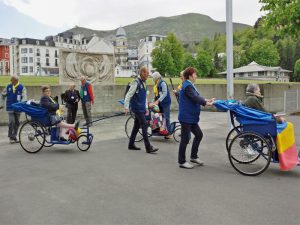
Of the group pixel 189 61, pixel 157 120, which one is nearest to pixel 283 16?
pixel 157 120

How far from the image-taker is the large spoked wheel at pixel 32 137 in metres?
8.16

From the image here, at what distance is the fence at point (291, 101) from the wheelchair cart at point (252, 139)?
1274 centimetres

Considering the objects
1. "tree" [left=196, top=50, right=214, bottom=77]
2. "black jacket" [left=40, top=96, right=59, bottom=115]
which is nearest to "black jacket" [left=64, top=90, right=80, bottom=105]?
"black jacket" [left=40, top=96, right=59, bottom=115]

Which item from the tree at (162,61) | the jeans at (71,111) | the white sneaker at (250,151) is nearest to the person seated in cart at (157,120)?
the white sneaker at (250,151)

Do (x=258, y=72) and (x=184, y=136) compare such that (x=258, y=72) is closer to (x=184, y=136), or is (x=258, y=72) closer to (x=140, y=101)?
(x=140, y=101)

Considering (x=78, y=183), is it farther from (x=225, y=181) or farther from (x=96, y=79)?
(x=96, y=79)

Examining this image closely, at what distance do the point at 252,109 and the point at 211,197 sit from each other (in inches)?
79.8

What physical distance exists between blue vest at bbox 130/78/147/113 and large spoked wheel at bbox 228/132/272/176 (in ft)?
8.21

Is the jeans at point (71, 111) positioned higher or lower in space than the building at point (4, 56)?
A: lower

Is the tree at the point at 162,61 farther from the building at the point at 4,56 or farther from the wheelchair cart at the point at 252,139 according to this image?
the wheelchair cart at the point at 252,139

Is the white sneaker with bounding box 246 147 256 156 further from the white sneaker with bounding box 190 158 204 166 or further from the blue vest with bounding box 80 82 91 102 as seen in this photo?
the blue vest with bounding box 80 82 91 102

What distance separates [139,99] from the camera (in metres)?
8.12

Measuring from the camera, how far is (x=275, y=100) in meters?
20.9

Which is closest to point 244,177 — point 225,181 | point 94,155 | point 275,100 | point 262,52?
point 225,181
